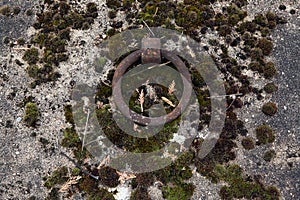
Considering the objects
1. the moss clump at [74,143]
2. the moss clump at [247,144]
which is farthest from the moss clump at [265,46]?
the moss clump at [74,143]

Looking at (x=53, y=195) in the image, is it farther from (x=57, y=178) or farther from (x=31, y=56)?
(x=31, y=56)

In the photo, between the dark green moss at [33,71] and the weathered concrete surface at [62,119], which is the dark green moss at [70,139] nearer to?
the weathered concrete surface at [62,119]

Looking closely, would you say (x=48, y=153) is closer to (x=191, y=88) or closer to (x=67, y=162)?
(x=67, y=162)

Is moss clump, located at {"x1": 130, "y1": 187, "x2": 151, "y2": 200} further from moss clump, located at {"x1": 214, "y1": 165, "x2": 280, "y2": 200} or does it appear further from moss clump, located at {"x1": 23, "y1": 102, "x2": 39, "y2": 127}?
moss clump, located at {"x1": 23, "y1": 102, "x2": 39, "y2": 127}

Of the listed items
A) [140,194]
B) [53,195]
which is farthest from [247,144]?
[53,195]

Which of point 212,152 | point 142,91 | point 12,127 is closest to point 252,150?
point 212,152

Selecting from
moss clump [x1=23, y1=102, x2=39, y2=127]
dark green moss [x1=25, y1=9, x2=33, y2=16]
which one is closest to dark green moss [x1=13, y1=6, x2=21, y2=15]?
dark green moss [x1=25, y1=9, x2=33, y2=16]
